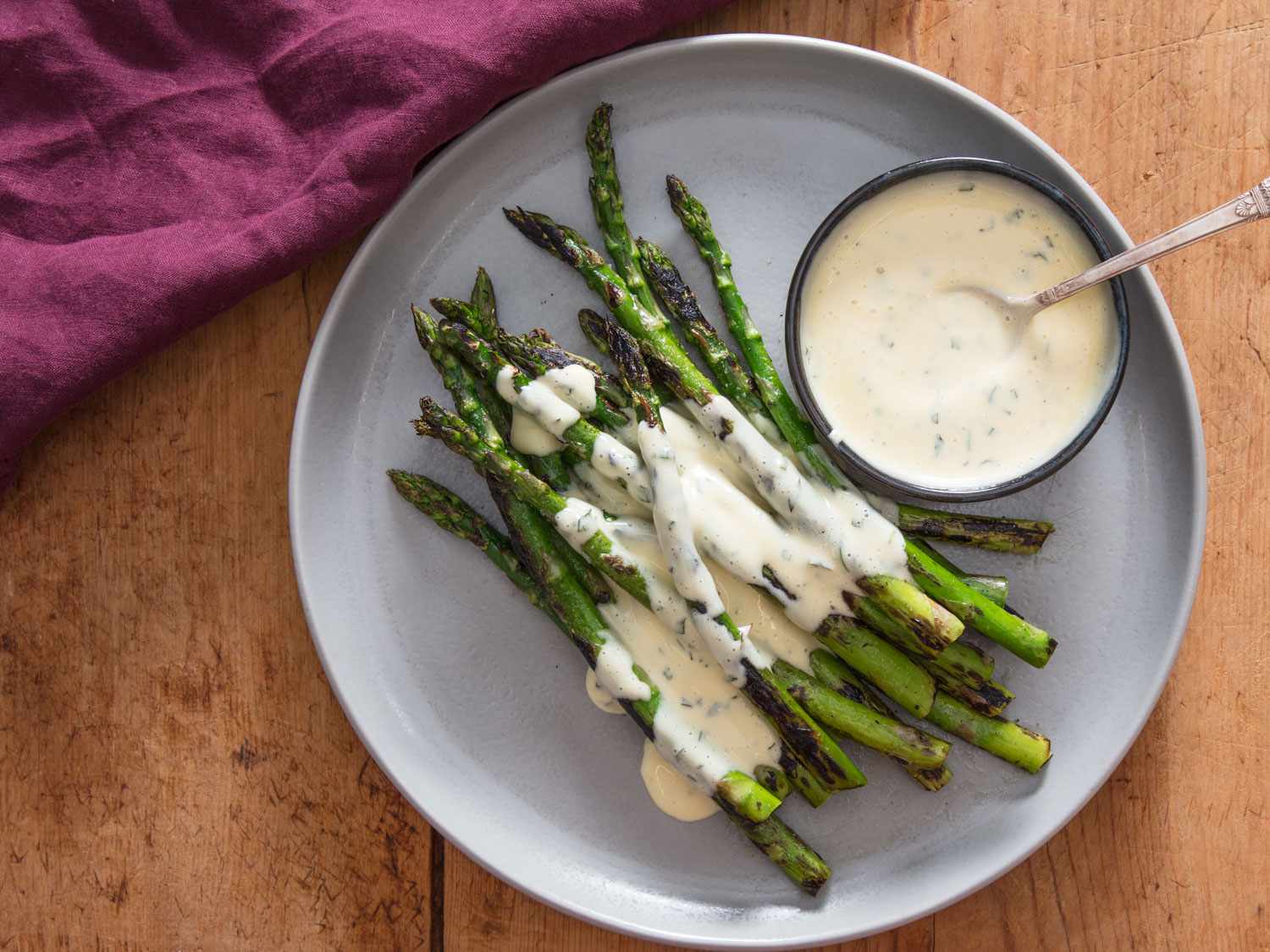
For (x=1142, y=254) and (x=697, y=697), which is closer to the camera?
(x=1142, y=254)

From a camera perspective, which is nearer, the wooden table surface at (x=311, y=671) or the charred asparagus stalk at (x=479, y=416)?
the charred asparagus stalk at (x=479, y=416)

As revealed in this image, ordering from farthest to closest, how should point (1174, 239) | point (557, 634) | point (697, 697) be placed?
point (557, 634), point (697, 697), point (1174, 239)

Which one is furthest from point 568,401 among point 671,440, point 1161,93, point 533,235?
point 1161,93

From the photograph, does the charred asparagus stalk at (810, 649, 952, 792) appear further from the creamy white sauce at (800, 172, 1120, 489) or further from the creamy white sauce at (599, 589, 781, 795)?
the creamy white sauce at (800, 172, 1120, 489)

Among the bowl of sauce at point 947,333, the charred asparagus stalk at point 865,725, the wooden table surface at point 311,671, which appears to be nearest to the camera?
the bowl of sauce at point 947,333

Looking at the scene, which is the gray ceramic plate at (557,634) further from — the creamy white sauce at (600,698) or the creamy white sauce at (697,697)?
the creamy white sauce at (697,697)

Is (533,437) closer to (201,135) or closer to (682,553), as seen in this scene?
(682,553)

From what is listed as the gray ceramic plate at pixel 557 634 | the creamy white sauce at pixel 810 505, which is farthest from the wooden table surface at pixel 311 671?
the creamy white sauce at pixel 810 505

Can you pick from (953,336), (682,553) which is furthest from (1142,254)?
(682,553)
